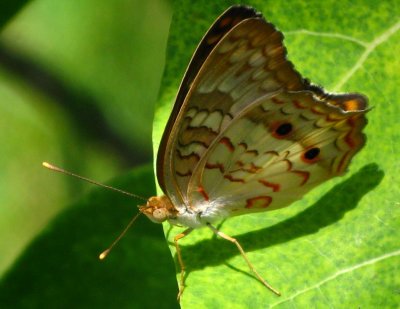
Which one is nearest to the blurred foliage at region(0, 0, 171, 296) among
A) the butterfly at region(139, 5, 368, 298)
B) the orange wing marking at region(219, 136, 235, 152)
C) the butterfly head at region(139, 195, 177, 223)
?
the butterfly head at region(139, 195, 177, 223)

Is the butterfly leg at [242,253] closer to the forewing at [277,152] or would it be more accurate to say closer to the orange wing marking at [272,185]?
the forewing at [277,152]

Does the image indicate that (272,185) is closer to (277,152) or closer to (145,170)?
(277,152)

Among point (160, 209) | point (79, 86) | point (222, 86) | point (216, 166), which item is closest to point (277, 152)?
point (216, 166)

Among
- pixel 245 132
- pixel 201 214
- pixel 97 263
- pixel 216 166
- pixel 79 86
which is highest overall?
pixel 79 86

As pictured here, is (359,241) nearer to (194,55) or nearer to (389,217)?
(389,217)

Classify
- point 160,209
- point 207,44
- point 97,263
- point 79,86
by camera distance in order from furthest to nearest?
point 79,86
point 97,263
point 160,209
point 207,44

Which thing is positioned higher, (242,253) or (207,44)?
(207,44)

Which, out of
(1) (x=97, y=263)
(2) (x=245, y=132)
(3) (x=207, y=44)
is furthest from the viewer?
(1) (x=97, y=263)
